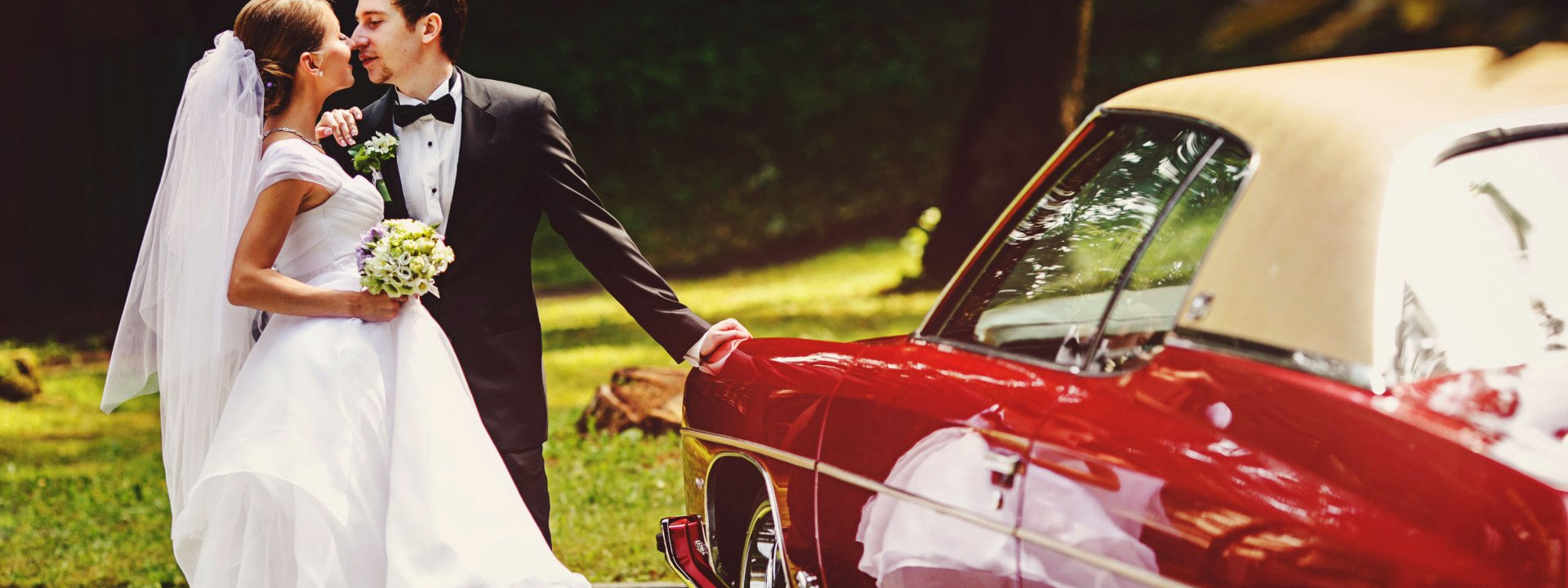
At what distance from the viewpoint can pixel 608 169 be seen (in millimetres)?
19891

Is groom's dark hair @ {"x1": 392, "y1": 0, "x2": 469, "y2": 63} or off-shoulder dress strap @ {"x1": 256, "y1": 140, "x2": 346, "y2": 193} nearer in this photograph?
off-shoulder dress strap @ {"x1": 256, "y1": 140, "x2": 346, "y2": 193}

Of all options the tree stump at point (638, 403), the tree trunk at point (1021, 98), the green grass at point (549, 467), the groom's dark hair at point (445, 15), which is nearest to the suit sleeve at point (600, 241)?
the groom's dark hair at point (445, 15)

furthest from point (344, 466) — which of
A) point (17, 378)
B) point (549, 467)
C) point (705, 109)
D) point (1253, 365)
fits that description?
point (705, 109)

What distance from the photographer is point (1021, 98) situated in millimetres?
12125

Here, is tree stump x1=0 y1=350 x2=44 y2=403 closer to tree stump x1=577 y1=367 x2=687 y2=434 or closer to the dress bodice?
tree stump x1=577 y1=367 x2=687 y2=434

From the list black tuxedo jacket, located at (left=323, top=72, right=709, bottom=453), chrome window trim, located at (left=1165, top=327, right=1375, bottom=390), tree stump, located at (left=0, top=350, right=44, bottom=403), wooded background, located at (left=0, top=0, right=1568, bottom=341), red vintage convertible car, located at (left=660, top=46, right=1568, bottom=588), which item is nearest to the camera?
red vintage convertible car, located at (left=660, top=46, right=1568, bottom=588)

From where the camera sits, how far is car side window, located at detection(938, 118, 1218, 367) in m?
2.85

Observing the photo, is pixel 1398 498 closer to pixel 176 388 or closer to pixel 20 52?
pixel 176 388

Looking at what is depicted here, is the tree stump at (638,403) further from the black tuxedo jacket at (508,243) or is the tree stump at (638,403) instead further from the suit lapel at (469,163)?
the suit lapel at (469,163)

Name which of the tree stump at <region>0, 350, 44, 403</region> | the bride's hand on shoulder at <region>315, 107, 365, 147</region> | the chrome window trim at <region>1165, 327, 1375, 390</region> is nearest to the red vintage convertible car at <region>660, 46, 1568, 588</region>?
the chrome window trim at <region>1165, 327, 1375, 390</region>

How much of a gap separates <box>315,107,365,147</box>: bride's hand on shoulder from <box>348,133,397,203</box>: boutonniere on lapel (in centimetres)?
6

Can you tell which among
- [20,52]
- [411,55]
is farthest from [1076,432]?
[20,52]

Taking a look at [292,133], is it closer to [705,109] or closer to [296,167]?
[296,167]

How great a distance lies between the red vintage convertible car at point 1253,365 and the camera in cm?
181
